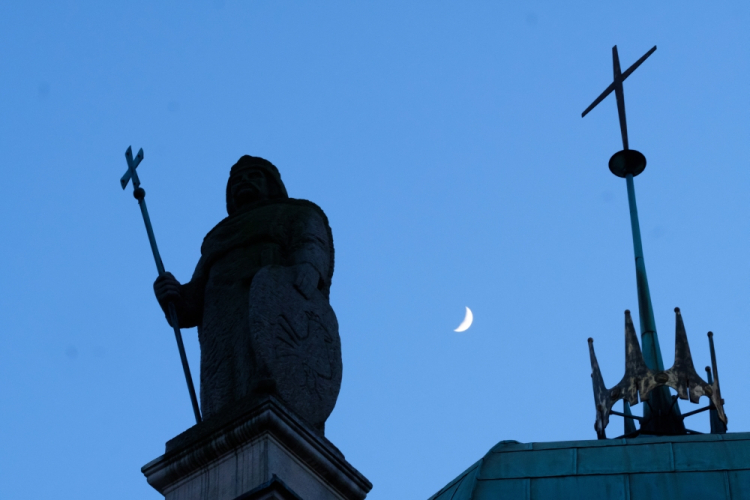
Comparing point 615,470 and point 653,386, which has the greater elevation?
point 653,386

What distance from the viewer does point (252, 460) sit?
1352 cm

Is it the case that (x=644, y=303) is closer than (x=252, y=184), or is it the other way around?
(x=252, y=184)

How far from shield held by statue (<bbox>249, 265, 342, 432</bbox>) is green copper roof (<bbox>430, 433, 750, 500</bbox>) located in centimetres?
1166

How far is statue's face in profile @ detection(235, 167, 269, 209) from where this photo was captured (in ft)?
56.2

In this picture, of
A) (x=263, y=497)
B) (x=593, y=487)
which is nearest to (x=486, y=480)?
(x=593, y=487)

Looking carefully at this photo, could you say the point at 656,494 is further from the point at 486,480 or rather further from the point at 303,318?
the point at 303,318

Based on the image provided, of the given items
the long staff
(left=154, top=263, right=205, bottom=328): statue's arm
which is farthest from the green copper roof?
(left=154, top=263, right=205, bottom=328): statue's arm

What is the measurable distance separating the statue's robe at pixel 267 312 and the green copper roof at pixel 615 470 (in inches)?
424

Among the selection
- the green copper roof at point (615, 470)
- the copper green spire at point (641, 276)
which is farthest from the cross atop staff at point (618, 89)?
the green copper roof at point (615, 470)

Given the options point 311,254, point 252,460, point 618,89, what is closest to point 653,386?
point 618,89

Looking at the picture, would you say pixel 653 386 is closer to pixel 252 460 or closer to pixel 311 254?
pixel 311 254

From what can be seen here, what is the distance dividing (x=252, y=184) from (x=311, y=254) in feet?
5.43

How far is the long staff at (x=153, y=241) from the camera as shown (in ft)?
50.1

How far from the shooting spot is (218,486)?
→ 13609mm
